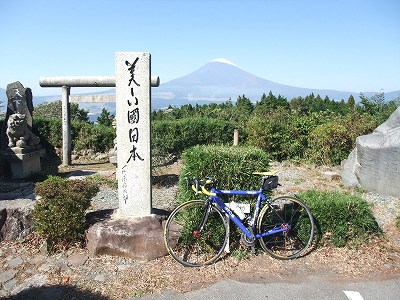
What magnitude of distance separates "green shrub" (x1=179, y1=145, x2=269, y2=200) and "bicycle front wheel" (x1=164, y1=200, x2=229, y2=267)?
0.87 feet

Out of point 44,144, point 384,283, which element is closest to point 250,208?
point 384,283

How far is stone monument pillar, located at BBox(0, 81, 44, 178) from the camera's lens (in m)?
8.10

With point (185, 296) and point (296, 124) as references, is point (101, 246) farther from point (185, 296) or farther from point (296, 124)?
point (296, 124)

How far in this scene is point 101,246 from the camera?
13.8 feet

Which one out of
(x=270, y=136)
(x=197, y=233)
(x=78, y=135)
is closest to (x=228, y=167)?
(x=197, y=233)

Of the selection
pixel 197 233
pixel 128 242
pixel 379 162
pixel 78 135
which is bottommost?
pixel 128 242

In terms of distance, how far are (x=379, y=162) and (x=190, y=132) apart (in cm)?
677

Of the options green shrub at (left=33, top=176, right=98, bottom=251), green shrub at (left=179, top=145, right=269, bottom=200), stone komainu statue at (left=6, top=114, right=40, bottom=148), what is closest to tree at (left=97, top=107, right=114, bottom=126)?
stone komainu statue at (left=6, top=114, right=40, bottom=148)

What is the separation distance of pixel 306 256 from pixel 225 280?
1309 millimetres

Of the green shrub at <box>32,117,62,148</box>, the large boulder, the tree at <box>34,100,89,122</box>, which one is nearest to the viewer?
the large boulder

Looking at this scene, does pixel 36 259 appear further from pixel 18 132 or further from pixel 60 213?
pixel 18 132

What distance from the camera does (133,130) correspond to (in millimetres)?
4434

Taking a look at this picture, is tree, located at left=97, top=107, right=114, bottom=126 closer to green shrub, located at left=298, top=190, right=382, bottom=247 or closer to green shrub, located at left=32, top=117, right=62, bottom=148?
green shrub, located at left=32, top=117, right=62, bottom=148

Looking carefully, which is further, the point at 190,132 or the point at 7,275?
the point at 190,132
